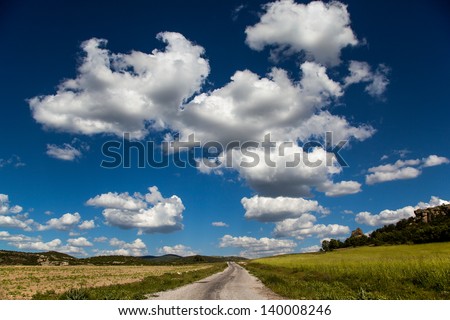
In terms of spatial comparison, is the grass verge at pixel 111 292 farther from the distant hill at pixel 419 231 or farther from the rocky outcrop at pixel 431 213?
the rocky outcrop at pixel 431 213

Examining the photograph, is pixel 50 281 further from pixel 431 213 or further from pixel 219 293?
pixel 431 213

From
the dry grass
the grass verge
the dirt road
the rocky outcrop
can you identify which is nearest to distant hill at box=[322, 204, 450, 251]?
the rocky outcrop

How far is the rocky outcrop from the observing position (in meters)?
160

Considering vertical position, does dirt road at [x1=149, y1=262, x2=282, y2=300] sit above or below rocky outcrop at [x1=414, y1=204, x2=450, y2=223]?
below

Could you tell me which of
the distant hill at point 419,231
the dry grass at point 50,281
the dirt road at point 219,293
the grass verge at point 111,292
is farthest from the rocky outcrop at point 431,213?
the grass verge at point 111,292

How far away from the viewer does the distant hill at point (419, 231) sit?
107750 millimetres

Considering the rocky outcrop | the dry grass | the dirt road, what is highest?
the rocky outcrop

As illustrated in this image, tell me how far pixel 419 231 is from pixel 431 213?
6296cm

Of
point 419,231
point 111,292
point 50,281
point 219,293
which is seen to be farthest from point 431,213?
point 111,292

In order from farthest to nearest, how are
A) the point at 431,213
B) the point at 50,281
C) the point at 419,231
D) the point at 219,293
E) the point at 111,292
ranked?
the point at 431,213 → the point at 419,231 → the point at 50,281 → the point at 111,292 → the point at 219,293

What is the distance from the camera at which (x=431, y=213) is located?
169m

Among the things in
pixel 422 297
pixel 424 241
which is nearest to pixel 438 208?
pixel 424 241

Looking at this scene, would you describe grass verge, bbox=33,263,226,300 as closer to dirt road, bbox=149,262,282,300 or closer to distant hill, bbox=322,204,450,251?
dirt road, bbox=149,262,282,300

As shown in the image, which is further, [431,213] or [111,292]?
[431,213]
